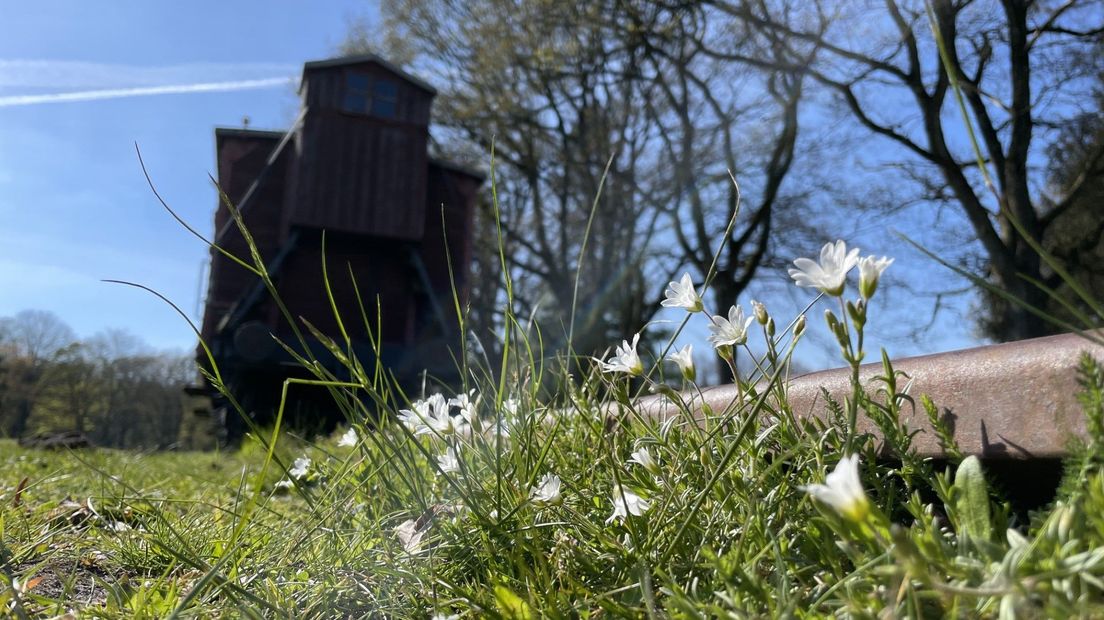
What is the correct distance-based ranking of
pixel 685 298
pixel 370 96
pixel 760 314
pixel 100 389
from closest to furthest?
pixel 760 314, pixel 685 298, pixel 370 96, pixel 100 389

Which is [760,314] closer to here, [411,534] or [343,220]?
[411,534]

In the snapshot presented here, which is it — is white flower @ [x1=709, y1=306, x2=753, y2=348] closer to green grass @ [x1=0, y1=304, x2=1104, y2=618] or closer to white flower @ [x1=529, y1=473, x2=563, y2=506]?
green grass @ [x1=0, y1=304, x2=1104, y2=618]

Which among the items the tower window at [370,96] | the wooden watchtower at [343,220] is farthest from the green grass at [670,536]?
the tower window at [370,96]

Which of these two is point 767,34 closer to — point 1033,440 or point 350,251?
point 350,251

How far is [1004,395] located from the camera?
42.2 inches

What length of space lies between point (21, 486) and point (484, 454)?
1.91 metres

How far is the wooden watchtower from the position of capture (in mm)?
14594

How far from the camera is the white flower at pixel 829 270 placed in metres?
0.99

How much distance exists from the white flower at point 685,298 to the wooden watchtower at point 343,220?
42.9ft

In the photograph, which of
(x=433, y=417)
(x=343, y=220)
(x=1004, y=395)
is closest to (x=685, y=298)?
(x=1004, y=395)

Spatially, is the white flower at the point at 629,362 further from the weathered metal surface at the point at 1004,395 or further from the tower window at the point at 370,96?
the tower window at the point at 370,96

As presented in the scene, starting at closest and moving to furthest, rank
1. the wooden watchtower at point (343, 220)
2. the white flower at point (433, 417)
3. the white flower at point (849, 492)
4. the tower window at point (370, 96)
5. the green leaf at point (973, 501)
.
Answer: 1. the white flower at point (849, 492)
2. the green leaf at point (973, 501)
3. the white flower at point (433, 417)
4. the wooden watchtower at point (343, 220)
5. the tower window at point (370, 96)

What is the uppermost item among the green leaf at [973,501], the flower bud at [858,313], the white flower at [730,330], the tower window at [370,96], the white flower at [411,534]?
the tower window at [370,96]

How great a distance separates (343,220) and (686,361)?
13.9 meters
